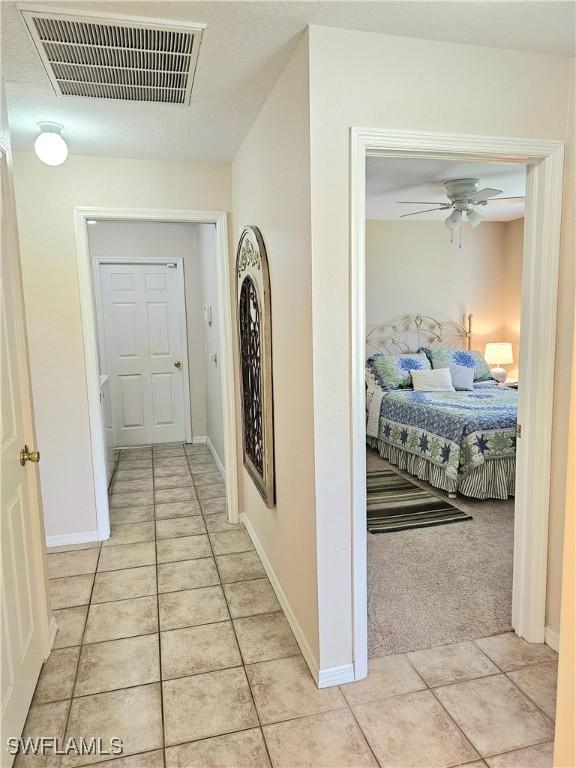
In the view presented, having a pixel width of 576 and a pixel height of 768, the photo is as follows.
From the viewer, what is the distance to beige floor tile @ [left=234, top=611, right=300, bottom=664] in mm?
2184

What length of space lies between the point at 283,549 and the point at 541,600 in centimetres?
116

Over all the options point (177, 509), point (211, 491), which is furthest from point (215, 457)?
point (177, 509)

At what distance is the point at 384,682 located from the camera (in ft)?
6.59

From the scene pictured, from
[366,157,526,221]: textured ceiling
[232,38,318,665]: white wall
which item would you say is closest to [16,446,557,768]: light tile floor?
[232,38,318,665]: white wall

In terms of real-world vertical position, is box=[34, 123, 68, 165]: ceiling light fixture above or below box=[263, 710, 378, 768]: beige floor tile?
above

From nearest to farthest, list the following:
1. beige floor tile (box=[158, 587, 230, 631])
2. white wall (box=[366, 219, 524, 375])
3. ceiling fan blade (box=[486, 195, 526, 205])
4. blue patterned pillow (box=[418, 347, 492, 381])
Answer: beige floor tile (box=[158, 587, 230, 631]) → ceiling fan blade (box=[486, 195, 526, 205]) → blue patterned pillow (box=[418, 347, 492, 381]) → white wall (box=[366, 219, 524, 375])

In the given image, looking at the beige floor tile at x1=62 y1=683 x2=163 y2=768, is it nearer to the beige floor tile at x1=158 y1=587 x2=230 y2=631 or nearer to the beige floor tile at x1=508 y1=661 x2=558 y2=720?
the beige floor tile at x1=158 y1=587 x2=230 y2=631

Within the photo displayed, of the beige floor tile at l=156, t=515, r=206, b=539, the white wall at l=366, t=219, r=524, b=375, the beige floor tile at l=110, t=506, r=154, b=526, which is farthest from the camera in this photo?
the white wall at l=366, t=219, r=524, b=375

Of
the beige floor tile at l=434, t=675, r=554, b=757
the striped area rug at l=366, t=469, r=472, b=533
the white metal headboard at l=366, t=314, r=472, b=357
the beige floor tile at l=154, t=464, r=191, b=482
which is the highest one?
the white metal headboard at l=366, t=314, r=472, b=357

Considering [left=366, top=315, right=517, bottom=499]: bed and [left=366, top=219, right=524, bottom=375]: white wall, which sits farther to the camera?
[left=366, top=219, right=524, bottom=375]: white wall

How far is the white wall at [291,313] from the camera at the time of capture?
189cm

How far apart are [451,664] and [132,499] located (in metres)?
2.81

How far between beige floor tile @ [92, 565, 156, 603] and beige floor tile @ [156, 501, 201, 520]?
0.77m

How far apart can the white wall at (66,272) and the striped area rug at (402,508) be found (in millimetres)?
1957
